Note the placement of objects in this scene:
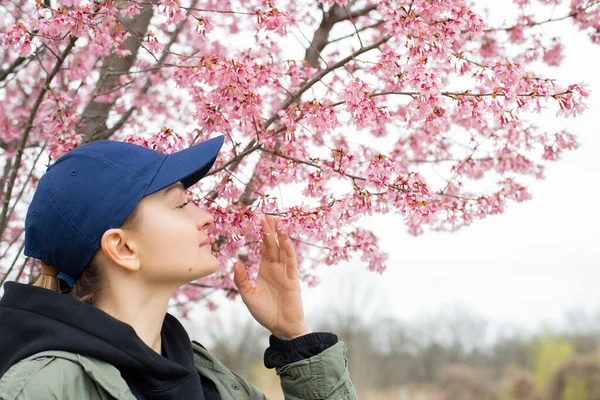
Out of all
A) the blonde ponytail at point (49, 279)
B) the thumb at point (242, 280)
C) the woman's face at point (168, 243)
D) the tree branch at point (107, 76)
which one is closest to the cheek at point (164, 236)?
the woman's face at point (168, 243)

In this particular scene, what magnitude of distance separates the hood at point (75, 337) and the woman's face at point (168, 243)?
184mm

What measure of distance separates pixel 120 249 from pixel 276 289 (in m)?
0.67

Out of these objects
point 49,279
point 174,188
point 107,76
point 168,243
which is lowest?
point 49,279

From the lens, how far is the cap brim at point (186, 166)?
5.51ft

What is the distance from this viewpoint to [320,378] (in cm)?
195

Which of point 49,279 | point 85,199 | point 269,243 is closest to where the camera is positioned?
point 85,199

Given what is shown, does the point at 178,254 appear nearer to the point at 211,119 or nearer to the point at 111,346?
the point at 111,346

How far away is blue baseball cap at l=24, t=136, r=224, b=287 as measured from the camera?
5.24 ft

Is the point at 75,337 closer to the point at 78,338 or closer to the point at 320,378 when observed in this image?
the point at 78,338

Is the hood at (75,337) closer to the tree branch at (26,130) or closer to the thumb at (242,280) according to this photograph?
the thumb at (242,280)

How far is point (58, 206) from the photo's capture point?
1598 millimetres

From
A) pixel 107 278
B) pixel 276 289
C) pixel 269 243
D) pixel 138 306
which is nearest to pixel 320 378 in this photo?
pixel 276 289

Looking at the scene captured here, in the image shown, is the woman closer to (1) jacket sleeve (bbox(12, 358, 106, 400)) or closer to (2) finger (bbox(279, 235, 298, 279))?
(1) jacket sleeve (bbox(12, 358, 106, 400))

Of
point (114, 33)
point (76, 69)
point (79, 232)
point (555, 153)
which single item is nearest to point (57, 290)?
point (79, 232)
